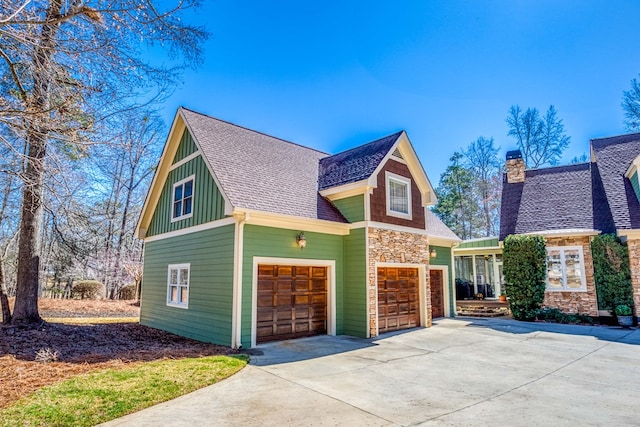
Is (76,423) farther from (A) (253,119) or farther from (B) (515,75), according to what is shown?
(B) (515,75)

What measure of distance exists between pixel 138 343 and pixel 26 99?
6537 mm

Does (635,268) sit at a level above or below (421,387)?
above

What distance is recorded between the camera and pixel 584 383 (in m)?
5.94

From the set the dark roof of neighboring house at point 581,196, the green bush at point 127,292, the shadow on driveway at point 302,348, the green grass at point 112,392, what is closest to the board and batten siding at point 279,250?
the shadow on driveway at point 302,348

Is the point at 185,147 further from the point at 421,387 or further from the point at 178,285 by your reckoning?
the point at 421,387

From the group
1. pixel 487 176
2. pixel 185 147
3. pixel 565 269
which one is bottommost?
pixel 565 269

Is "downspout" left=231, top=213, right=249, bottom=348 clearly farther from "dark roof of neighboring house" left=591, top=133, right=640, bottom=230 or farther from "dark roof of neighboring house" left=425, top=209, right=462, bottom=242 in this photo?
"dark roof of neighboring house" left=591, top=133, right=640, bottom=230

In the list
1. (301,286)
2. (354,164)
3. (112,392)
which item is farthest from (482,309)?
(112,392)

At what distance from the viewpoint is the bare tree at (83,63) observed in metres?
4.92

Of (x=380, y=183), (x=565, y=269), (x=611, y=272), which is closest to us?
(x=380, y=183)

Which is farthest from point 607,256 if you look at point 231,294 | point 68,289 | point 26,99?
point 68,289

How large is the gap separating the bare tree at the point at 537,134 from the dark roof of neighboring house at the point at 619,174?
1143 cm

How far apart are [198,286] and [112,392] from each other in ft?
16.2

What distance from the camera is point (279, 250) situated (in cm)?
937
